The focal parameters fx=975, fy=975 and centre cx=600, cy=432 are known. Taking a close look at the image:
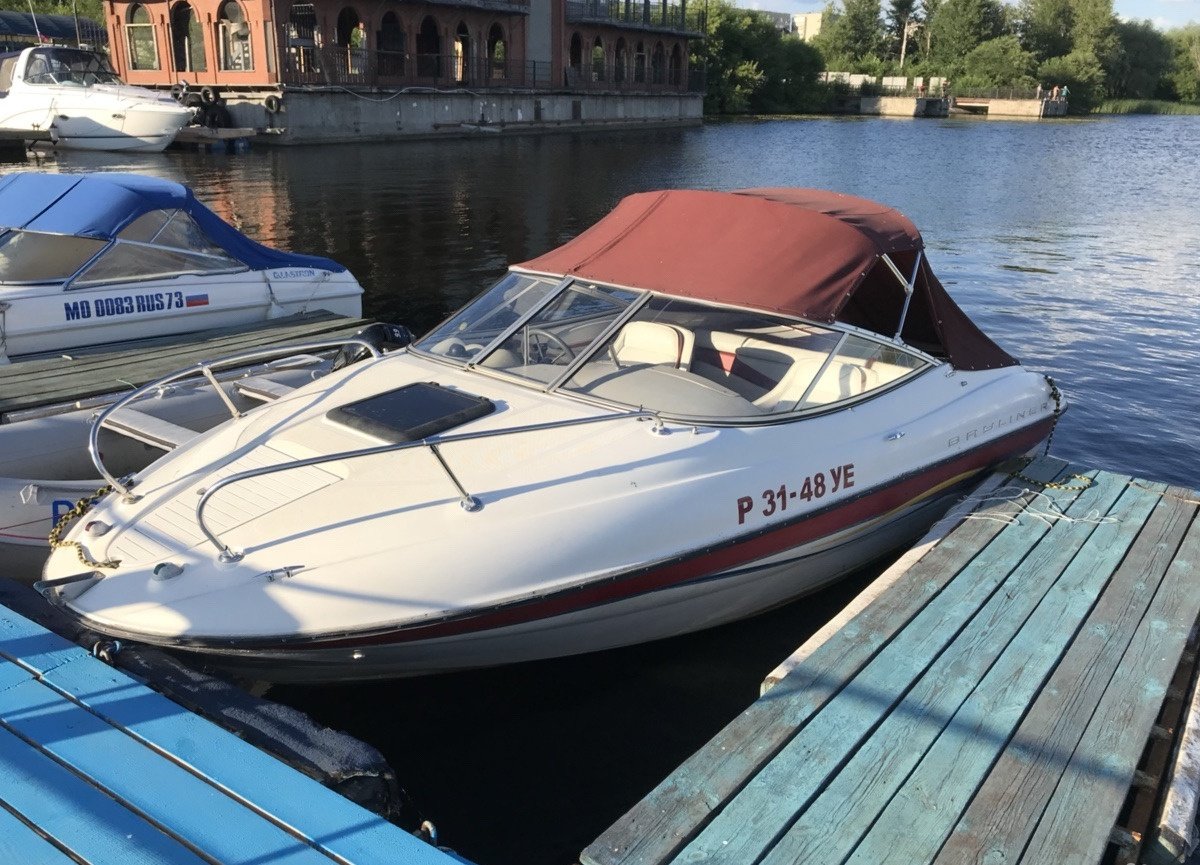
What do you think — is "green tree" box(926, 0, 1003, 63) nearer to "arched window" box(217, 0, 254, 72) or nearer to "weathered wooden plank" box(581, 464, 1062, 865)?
"arched window" box(217, 0, 254, 72)

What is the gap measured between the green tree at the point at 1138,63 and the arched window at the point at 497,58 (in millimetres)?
62449

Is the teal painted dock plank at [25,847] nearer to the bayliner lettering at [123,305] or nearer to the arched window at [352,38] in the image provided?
the bayliner lettering at [123,305]

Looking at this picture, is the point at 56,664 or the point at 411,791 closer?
the point at 56,664

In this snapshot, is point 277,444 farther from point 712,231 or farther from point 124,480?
point 712,231

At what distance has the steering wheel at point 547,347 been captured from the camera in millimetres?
5965

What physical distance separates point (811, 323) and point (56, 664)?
430 centimetres

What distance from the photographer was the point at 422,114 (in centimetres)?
4297

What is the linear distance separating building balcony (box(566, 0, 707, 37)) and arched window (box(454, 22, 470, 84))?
7.56 metres

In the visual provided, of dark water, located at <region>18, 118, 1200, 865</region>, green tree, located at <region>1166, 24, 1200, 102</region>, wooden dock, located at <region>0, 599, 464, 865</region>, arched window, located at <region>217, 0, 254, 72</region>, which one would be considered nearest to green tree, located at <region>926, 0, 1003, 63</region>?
green tree, located at <region>1166, 24, 1200, 102</region>

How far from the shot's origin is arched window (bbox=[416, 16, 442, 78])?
44.4m

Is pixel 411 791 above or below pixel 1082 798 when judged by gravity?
below

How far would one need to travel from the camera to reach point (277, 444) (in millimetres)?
5270

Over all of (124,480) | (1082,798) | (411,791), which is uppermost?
(124,480)

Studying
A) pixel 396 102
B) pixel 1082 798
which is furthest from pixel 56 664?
pixel 396 102
